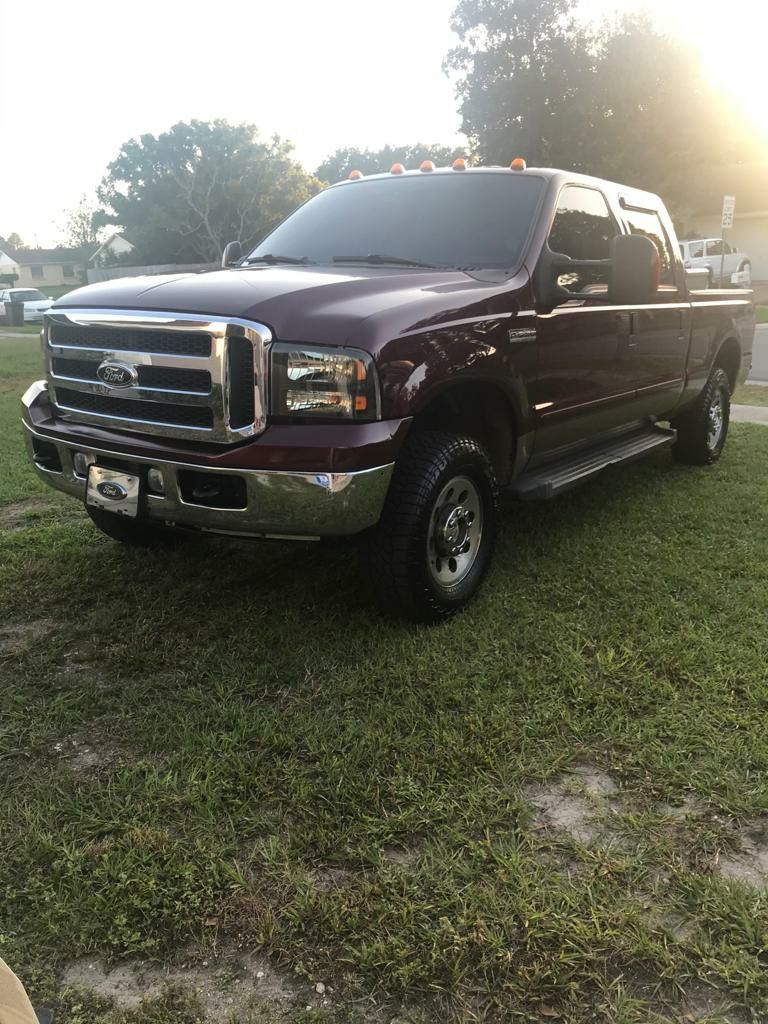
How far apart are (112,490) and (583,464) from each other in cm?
250

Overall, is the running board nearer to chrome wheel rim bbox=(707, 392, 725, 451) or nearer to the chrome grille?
chrome wheel rim bbox=(707, 392, 725, 451)

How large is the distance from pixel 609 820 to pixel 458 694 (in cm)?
76

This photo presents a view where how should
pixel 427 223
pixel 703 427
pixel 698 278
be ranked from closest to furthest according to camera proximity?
1. pixel 427 223
2. pixel 703 427
3. pixel 698 278

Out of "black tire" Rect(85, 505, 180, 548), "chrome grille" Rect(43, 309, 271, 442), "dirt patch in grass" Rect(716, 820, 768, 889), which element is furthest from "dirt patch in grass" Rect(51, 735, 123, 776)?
"dirt patch in grass" Rect(716, 820, 768, 889)

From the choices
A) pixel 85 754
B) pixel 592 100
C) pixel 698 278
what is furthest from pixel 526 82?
pixel 85 754

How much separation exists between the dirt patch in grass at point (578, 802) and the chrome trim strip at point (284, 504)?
1.14 metres

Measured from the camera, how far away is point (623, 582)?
402 centimetres

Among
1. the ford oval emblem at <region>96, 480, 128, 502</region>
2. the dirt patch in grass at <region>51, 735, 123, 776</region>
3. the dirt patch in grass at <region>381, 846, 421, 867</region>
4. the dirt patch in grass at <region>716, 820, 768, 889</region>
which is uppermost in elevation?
the ford oval emblem at <region>96, 480, 128, 502</region>

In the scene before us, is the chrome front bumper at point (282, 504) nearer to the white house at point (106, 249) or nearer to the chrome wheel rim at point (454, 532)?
the chrome wheel rim at point (454, 532)

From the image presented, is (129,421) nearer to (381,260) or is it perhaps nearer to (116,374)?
(116,374)

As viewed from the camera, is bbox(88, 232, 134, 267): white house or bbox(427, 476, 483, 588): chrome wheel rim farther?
bbox(88, 232, 134, 267): white house

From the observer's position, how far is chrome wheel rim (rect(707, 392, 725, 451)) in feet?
21.0

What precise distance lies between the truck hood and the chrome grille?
0.22 ft

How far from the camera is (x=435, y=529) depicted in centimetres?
350
